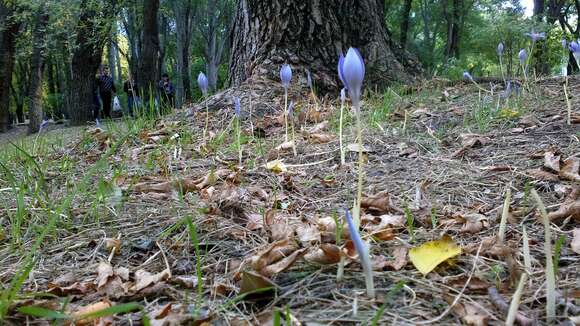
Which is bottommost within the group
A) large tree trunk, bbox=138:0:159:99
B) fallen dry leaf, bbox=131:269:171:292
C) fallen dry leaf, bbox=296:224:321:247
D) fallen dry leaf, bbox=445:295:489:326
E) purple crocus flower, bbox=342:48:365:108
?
fallen dry leaf, bbox=445:295:489:326

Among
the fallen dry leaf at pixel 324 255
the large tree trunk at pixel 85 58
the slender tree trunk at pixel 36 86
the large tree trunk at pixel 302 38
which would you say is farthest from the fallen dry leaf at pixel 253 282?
the slender tree trunk at pixel 36 86

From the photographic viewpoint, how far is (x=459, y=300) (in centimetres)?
94

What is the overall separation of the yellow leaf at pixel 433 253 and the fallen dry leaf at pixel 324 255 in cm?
18

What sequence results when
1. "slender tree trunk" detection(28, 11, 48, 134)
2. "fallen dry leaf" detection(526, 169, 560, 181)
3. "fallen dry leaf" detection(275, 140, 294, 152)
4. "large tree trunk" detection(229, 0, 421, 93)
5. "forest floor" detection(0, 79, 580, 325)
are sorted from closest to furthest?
1. "forest floor" detection(0, 79, 580, 325)
2. "fallen dry leaf" detection(526, 169, 560, 181)
3. "fallen dry leaf" detection(275, 140, 294, 152)
4. "large tree trunk" detection(229, 0, 421, 93)
5. "slender tree trunk" detection(28, 11, 48, 134)

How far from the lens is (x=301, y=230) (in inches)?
51.0

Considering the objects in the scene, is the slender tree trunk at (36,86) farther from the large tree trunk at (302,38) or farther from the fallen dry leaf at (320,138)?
the fallen dry leaf at (320,138)

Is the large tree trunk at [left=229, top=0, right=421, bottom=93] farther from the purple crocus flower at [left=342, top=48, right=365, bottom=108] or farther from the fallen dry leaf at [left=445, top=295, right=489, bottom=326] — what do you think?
the fallen dry leaf at [left=445, top=295, right=489, bottom=326]

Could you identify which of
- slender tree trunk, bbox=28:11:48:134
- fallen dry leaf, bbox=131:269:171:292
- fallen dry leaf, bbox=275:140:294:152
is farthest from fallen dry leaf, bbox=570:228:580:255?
slender tree trunk, bbox=28:11:48:134

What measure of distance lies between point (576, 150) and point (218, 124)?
2078 mm

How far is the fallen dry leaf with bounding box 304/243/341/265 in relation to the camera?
3.51ft

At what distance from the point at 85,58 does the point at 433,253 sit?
12131mm

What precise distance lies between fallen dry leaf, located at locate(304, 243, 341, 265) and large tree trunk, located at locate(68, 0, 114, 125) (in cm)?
1133

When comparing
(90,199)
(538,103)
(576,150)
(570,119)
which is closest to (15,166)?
(90,199)

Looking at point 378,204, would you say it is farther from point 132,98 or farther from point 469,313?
point 132,98
